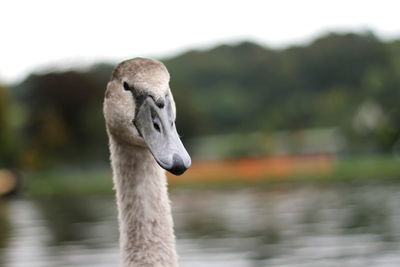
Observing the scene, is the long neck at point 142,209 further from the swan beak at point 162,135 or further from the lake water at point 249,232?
the lake water at point 249,232

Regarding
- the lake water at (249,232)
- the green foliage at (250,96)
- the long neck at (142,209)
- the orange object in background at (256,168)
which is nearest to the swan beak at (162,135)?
the long neck at (142,209)

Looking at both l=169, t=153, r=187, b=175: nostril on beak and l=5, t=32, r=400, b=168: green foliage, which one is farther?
l=5, t=32, r=400, b=168: green foliage

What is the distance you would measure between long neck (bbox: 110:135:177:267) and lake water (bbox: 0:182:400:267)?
295 inches

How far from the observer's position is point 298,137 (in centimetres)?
7081

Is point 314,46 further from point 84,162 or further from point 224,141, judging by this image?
point 84,162

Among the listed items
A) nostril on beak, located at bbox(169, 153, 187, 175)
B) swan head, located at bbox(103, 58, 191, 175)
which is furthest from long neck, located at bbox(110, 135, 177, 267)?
nostril on beak, located at bbox(169, 153, 187, 175)

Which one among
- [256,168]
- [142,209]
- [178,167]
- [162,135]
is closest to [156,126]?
[162,135]

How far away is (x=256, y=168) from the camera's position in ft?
174

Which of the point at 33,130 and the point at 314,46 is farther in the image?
the point at 314,46

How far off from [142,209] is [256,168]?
47.6 metres

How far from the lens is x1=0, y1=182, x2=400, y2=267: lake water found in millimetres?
14138

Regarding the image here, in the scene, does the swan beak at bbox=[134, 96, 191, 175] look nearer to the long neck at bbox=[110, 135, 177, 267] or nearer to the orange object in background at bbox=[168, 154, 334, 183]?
the long neck at bbox=[110, 135, 177, 267]

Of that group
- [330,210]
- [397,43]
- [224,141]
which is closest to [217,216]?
[330,210]

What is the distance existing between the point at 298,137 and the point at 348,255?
57312mm
